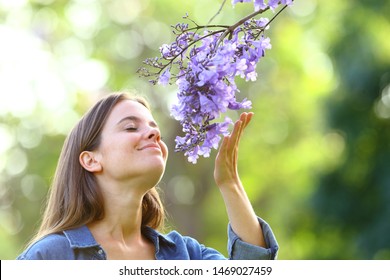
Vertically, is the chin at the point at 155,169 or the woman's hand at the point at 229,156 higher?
the chin at the point at 155,169

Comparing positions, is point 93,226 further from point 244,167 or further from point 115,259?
point 244,167

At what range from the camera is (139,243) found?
268cm

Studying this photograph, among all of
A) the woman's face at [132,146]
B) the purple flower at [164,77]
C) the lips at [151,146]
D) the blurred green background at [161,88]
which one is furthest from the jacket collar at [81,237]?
the blurred green background at [161,88]

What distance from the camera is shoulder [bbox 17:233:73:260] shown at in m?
2.39

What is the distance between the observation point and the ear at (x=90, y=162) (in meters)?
2.73

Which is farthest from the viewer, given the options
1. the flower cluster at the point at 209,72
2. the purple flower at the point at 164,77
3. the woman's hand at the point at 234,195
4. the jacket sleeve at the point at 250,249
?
the jacket sleeve at the point at 250,249

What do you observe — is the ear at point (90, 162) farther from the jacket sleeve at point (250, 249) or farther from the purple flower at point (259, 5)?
the purple flower at point (259, 5)

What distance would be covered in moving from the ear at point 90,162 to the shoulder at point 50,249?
1.08 ft

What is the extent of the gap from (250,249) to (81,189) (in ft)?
2.16

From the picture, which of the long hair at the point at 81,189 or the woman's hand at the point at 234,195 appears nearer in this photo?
the woman's hand at the point at 234,195

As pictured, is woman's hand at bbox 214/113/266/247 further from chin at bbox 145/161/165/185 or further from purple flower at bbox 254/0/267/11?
purple flower at bbox 254/0/267/11

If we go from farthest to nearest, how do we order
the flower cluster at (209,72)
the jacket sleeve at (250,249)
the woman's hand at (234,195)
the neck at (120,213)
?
the neck at (120,213) < the jacket sleeve at (250,249) < the woman's hand at (234,195) < the flower cluster at (209,72)

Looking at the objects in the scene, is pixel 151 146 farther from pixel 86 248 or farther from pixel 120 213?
pixel 86 248

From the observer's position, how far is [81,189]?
2.72 m
